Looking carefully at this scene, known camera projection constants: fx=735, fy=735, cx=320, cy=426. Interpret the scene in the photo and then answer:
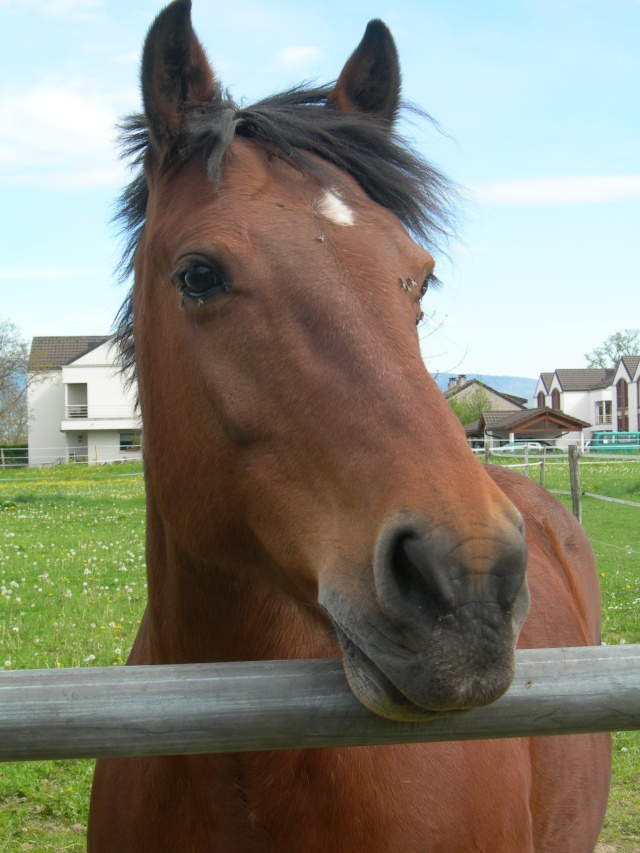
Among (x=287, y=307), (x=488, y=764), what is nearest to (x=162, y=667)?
(x=287, y=307)

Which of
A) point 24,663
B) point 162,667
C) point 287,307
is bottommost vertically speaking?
point 24,663

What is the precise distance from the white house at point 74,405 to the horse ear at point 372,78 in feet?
177

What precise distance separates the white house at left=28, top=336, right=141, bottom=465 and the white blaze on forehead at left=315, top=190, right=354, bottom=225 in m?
54.5

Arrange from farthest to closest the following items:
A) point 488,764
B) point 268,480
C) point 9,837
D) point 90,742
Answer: point 9,837 < point 488,764 < point 268,480 < point 90,742

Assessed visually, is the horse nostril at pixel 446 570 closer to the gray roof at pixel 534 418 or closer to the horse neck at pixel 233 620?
the horse neck at pixel 233 620

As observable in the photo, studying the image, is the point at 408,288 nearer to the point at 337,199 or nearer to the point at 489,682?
the point at 337,199

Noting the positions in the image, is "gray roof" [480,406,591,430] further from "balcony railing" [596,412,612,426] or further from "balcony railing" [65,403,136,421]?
"balcony railing" [65,403,136,421]

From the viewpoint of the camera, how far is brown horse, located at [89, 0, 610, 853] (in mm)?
1555

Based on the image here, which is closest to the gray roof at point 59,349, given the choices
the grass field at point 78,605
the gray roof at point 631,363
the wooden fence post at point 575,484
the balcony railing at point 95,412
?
the balcony railing at point 95,412

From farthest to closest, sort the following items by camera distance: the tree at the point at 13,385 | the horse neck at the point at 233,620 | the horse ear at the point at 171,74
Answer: the tree at the point at 13,385 < the horse ear at the point at 171,74 < the horse neck at the point at 233,620

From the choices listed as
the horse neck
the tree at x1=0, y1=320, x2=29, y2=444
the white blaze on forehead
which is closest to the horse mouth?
the horse neck

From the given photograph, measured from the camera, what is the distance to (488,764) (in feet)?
8.08

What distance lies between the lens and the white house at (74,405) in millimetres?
57656

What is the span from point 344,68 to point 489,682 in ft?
7.70
